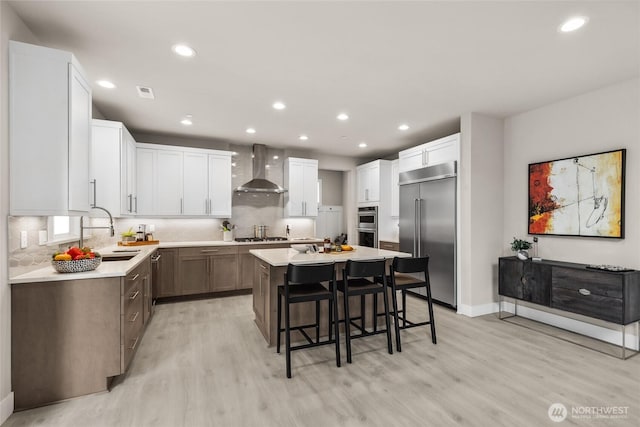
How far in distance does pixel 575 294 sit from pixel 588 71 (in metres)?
2.22

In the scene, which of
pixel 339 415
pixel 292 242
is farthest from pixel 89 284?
pixel 292 242

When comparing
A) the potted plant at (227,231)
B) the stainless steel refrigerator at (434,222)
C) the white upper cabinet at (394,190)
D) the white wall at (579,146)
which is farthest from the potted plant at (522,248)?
the potted plant at (227,231)

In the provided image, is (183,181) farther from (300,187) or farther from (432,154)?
(432,154)

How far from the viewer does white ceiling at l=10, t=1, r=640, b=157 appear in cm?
209

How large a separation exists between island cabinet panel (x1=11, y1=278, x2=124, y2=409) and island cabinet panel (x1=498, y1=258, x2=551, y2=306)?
13.8 feet

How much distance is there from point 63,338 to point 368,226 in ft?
16.8

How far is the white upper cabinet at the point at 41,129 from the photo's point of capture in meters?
2.04

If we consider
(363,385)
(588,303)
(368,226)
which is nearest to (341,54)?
(363,385)

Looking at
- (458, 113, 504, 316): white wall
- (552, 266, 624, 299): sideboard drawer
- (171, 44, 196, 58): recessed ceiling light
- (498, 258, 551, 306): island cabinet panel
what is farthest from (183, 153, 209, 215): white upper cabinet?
(552, 266, 624, 299): sideboard drawer

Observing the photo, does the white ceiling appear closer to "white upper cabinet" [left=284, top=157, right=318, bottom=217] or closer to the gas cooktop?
"white upper cabinet" [left=284, top=157, right=318, bottom=217]

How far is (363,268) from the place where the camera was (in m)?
2.86

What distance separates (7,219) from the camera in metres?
2.02

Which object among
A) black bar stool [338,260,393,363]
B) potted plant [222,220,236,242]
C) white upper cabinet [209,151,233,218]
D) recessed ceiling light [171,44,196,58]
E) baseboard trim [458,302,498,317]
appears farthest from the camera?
potted plant [222,220,236,242]

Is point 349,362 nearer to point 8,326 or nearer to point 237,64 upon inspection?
point 8,326
